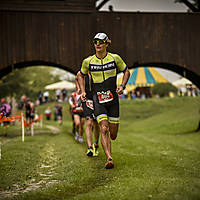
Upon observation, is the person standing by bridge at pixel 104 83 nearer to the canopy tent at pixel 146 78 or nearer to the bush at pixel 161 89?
the canopy tent at pixel 146 78

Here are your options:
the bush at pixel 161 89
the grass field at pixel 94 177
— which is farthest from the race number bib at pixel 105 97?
the bush at pixel 161 89

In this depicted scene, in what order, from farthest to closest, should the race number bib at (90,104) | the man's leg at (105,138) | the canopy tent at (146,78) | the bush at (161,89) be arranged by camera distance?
1. the bush at (161,89)
2. the canopy tent at (146,78)
3. the race number bib at (90,104)
4. the man's leg at (105,138)

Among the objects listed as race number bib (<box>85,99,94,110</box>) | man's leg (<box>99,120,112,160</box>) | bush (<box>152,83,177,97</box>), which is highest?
bush (<box>152,83,177,97</box>)

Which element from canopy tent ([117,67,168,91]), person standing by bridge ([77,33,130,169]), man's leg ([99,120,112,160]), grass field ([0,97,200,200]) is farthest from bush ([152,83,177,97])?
man's leg ([99,120,112,160])

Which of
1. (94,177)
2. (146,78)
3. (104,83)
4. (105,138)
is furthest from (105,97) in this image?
(146,78)

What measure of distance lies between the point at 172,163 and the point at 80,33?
10.6 m

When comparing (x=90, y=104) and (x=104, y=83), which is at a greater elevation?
(x=104, y=83)

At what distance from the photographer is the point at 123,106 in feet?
129

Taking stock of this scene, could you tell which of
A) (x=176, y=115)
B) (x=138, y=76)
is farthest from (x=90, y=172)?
(x=138, y=76)

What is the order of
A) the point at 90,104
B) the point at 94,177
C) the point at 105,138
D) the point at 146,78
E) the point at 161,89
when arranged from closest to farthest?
1. the point at 94,177
2. the point at 105,138
3. the point at 90,104
4. the point at 146,78
5. the point at 161,89

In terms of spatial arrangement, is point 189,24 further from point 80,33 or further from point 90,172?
point 90,172

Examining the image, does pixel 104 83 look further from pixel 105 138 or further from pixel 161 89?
pixel 161 89

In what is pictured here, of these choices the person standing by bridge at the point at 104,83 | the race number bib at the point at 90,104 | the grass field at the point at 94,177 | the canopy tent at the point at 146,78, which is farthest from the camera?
the canopy tent at the point at 146,78

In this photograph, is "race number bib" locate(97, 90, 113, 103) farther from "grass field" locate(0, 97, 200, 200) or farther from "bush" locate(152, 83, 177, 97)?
"bush" locate(152, 83, 177, 97)
